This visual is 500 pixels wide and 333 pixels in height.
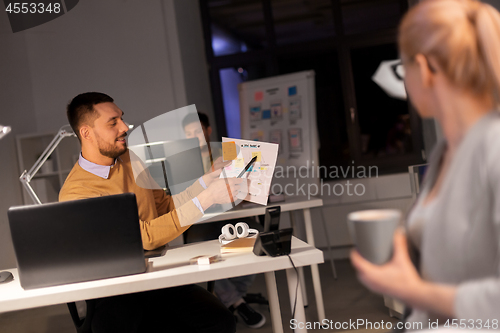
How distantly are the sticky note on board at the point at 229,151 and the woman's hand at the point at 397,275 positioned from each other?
Result: 94 cm

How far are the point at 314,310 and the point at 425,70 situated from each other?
250cm

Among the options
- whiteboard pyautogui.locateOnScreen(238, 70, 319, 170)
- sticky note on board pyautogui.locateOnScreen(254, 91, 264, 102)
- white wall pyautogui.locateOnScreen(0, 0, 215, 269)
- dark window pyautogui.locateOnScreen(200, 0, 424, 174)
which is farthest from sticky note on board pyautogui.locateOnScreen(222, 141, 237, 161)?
dark window pyautogui.locateOnScreen(200, 0, 424, 174)

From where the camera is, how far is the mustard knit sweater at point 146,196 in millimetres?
1605

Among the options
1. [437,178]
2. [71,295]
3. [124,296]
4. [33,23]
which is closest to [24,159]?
[33,23]

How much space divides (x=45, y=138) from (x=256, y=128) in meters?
2.04

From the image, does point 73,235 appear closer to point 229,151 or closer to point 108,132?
point 229,151

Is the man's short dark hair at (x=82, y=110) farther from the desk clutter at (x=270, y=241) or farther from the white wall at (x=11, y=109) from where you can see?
the white wall at (x=11, y=109)

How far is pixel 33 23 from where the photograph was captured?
4293 millimetres

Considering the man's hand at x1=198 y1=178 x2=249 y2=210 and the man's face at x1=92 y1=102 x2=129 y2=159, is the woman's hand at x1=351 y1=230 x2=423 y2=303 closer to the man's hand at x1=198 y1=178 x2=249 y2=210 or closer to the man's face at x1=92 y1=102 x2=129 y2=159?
the man's hand at x1=198 y1=178 x2=249 y2=210

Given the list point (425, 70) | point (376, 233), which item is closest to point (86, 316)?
point (376, 233)

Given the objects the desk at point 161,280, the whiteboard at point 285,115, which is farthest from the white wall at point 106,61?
the desk at point 161,280

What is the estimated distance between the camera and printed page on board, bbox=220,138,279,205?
1.38m

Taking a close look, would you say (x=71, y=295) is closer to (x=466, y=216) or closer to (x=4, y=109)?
(x=466, y=216)

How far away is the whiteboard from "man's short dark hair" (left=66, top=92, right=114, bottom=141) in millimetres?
2224
